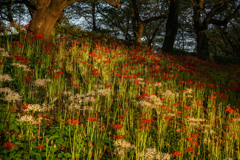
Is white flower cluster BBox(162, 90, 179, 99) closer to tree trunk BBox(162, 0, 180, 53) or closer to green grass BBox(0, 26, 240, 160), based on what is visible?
green grass BBox(0, 26, 240, 160)

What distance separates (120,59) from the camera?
336 inches

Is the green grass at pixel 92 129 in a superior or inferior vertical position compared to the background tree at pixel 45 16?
inferior

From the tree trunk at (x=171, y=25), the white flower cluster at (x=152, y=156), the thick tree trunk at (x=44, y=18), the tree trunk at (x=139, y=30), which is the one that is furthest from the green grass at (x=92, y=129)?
the tree trunk at (x=139, y=30)

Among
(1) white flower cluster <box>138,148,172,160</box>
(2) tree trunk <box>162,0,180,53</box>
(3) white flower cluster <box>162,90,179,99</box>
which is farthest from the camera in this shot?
(2) tree trunk <box>162,0,180,53</box>

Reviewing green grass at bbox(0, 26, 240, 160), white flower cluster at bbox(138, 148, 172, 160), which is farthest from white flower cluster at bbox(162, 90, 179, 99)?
white flower cluster at bbox(138, 148, 172, 160)

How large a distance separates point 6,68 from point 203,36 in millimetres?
18689

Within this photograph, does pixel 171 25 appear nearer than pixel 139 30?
Yes

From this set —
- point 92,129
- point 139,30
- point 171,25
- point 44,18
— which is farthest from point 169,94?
point 139,30

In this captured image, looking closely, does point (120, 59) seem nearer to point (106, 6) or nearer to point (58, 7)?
point (58, 7)

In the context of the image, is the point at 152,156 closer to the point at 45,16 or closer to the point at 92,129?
the point at 92,129

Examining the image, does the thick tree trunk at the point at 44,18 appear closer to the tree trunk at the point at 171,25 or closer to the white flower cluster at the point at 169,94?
the white flower cluster at the point at 169,94

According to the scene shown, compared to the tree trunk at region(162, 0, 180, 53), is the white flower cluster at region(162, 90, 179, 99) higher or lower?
lower

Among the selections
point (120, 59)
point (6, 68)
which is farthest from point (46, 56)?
point (120, 59)

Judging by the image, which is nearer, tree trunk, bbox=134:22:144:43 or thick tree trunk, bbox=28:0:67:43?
thick tree trunk, bbox=28:0:67:43
